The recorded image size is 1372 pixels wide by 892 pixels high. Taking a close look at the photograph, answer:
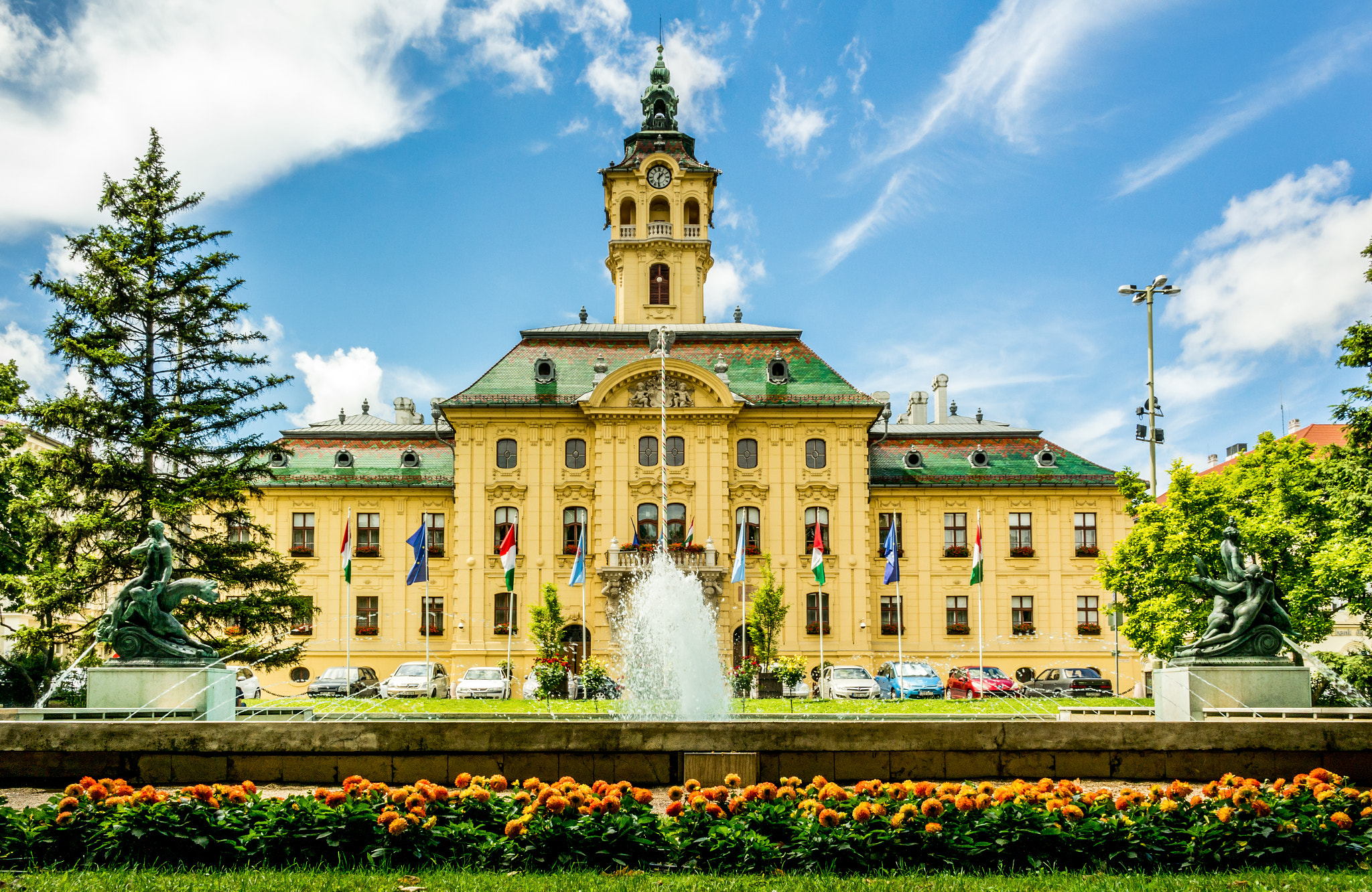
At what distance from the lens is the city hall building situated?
46.2m

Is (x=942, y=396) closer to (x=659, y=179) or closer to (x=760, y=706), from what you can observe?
(x=659, y=179)

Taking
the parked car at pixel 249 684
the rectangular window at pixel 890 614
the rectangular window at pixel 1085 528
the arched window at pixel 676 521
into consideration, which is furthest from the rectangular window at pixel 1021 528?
the parked car at pixel 249 684

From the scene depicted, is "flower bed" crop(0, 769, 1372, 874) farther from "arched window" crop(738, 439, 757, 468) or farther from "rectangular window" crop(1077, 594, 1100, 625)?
"rectangular window" crop(1077, 594, 1100, 625)

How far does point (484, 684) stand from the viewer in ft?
128

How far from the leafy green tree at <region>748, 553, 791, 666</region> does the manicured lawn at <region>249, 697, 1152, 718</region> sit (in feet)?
31.6

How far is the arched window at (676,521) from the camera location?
46.2 meters

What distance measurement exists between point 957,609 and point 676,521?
13.6 meters

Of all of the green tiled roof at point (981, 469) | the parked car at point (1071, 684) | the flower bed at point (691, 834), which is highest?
the green tiled roof at point (981, 469)

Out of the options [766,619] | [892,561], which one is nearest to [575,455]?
[766,619]

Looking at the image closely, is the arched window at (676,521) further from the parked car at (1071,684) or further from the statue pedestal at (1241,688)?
the statue pedestal at (1241,688)

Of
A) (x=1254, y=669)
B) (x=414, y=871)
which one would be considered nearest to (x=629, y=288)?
(x=1254, y=669)

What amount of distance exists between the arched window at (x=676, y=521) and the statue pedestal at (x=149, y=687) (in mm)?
31050

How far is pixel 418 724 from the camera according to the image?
12.2 metres

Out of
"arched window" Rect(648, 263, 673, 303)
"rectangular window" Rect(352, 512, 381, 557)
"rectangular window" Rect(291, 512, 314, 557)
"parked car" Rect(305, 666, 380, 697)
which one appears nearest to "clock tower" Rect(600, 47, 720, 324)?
"arched window" Rect(648, 263, 673, 303)
